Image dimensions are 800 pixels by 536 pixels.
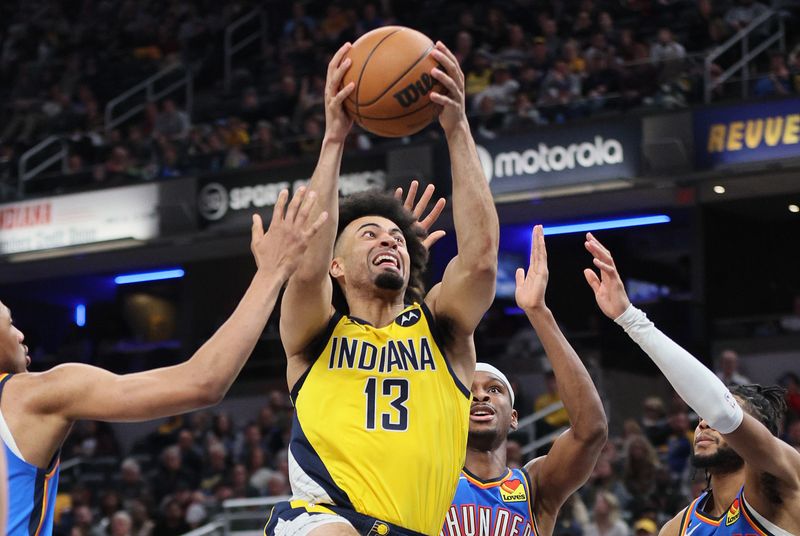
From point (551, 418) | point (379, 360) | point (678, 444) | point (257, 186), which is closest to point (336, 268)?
point (379, 360)

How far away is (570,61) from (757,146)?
2869mm

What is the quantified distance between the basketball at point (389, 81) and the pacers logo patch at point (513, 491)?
5.64 feet

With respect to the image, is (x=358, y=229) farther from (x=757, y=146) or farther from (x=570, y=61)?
(x=570, y=61)

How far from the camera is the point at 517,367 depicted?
16578 millimetres

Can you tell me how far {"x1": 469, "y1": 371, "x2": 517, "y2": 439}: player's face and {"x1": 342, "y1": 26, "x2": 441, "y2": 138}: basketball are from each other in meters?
1.38

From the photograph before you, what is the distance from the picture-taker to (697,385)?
15.8 ft

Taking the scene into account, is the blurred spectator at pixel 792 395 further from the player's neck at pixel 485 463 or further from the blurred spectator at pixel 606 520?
the player's neck at pixel 485 463

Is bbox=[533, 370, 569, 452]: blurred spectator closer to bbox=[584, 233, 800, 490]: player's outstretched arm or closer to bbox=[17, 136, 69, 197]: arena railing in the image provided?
bbox=[17, 136, 69, 197]: arena railing

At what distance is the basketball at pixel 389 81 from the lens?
492 cm

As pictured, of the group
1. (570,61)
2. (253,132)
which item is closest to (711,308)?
(570,61)

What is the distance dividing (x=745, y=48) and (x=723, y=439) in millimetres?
10348

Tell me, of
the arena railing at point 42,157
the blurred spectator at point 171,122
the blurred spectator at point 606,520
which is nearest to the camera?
the blurred spectator at point 606,520

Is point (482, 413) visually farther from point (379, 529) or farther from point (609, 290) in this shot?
point (379, 529)

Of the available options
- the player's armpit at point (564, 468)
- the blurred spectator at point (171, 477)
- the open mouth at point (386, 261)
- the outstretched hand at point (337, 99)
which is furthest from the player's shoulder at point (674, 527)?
the blurred spectator at point (171, 477)
